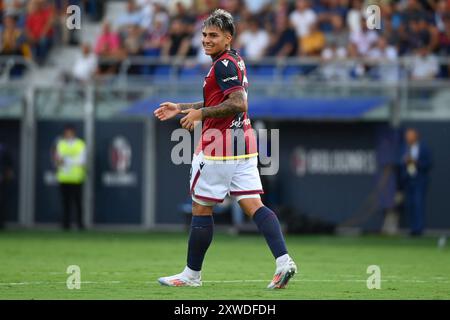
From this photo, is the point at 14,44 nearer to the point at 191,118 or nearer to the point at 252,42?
the point at 252,42

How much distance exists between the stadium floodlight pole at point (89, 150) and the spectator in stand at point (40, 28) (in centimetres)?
232

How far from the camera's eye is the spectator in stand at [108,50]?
2533cm

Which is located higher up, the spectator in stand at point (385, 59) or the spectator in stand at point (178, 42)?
the spectator in stand at point (178, 42)

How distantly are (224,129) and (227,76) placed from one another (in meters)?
0.55

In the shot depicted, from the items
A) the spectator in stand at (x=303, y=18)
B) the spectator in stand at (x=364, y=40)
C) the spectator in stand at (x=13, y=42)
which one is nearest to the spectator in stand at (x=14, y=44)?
the spectator in stand at (x=13, y=42)

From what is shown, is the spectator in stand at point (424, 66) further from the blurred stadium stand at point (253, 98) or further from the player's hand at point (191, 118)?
the player's hand at point (191, 118)

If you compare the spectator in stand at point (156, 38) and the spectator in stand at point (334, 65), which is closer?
the spectator in stand at point (334, 65)

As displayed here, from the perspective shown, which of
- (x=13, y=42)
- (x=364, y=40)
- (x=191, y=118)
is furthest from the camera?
(x=13, y=42)

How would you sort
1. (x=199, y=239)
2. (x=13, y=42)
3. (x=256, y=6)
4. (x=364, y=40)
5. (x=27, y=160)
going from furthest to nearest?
(x=13, y=42) → (x=256, y=6) → (x=27, y=160) → (x=364, y=40) → (x=199, y=239)

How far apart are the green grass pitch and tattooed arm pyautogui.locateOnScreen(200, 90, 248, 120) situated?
5.44 feet

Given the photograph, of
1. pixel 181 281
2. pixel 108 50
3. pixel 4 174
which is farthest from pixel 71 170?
pixel 181 281

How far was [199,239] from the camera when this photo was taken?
A: 36.0 feet

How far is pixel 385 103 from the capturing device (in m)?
23.5
